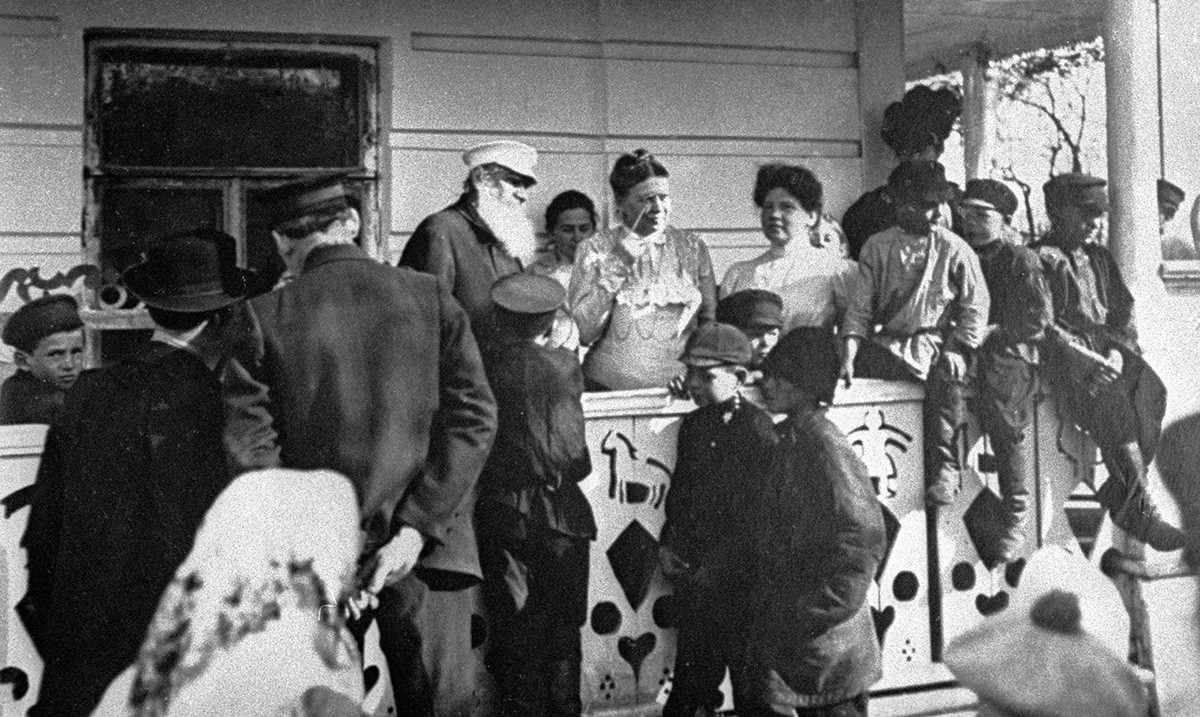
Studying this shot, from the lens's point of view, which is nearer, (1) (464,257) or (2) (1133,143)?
(1) (464,257)

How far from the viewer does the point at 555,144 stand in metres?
5.29

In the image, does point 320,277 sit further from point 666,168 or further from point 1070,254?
point 1070,254

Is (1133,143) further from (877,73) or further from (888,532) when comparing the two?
(888,532)

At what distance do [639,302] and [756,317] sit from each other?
46 centimetres

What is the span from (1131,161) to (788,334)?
5.46 feet

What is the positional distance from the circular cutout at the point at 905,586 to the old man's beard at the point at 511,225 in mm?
1881

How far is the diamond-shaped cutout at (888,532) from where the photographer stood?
5.58 m

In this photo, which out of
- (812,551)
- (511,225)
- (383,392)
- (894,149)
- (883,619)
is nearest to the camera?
(383,392)

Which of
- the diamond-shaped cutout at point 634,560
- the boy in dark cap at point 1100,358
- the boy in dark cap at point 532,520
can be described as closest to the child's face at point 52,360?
the boy in dark cap at point 532,520

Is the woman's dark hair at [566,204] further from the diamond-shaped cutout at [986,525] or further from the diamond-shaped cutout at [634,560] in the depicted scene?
the diamond-shaped cutout at [986,525]

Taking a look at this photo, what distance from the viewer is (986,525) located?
5.74m

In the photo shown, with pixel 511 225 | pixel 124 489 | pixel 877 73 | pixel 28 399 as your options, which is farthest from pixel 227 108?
pixel 877 73

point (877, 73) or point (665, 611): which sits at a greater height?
point (877, 73)

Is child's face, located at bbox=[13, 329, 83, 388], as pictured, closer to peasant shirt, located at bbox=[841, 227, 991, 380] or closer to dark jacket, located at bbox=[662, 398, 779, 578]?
dark jacket, located at bbox=[662, 398, 779, 578]
